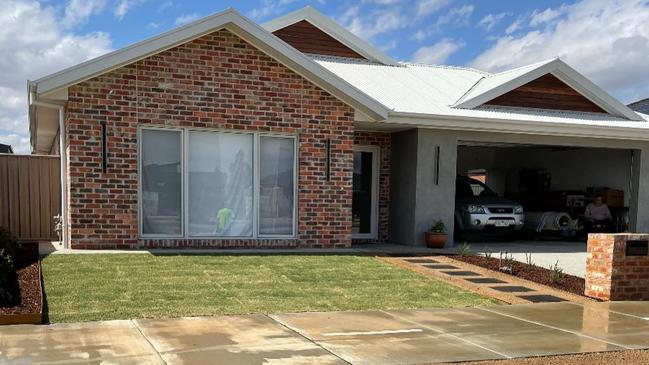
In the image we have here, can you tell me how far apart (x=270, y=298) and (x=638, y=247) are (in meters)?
5.20

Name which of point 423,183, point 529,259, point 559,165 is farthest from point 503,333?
point 559,165

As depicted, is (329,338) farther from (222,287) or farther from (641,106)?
(641,106)

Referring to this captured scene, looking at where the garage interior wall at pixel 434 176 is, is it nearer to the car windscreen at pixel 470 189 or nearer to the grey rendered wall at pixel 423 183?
the grey rendered wall at pixel 423 183

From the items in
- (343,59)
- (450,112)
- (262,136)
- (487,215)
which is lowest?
(487,215)

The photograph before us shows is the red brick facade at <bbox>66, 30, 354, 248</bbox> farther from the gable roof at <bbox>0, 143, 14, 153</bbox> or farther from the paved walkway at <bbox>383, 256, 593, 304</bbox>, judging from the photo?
the gable roof at <bbox>0, 143, 14, 153</bbox>

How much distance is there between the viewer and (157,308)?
6.16 metres

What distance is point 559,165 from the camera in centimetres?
1827

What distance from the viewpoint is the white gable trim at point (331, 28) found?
16078 mm

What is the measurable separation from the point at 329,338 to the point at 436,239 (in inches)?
278

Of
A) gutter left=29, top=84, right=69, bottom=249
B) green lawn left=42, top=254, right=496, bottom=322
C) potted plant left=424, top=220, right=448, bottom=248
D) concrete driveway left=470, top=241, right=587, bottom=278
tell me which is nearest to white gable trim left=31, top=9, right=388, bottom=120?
gutter left=29, top=84, right=69, bottom=249

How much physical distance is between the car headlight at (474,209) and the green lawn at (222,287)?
16.2ft

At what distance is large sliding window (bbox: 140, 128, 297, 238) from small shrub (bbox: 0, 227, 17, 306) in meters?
2.12

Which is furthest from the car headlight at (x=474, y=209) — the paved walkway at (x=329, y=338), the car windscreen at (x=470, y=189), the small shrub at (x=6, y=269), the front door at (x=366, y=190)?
the small shrub at (x=6, y=269)

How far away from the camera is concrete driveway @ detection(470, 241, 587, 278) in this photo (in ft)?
34.7
